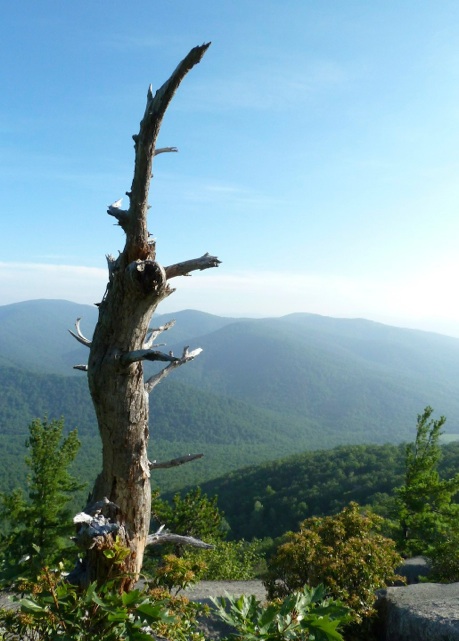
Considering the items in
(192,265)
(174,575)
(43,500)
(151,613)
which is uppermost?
(192,265)

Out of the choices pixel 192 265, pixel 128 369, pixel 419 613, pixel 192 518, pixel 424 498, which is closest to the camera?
pixel 128 369

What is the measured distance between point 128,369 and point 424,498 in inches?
781

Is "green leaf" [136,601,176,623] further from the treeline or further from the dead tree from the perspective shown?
the treeline

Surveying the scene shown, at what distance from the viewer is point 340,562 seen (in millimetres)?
9336

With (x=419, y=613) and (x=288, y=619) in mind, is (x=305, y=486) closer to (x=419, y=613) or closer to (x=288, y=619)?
(x=419, y=613)

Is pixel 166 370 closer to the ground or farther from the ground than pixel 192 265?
closer to the ground

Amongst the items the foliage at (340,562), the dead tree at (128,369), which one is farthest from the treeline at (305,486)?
the dead tree at (128,369)

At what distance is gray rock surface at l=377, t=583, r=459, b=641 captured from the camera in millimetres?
8344

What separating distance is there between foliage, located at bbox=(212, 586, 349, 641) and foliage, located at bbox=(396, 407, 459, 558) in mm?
17477

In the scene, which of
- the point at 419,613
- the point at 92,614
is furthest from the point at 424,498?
the point at 92,614

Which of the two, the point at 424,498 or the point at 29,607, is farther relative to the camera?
the point at 424,498

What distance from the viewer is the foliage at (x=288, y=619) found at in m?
3.12

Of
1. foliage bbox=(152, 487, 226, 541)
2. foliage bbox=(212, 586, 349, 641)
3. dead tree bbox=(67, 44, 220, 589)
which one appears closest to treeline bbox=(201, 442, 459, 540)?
foliage bbox=(152, 487, 226, 541)

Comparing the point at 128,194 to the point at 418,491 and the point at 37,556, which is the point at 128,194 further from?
the point at 418,491
